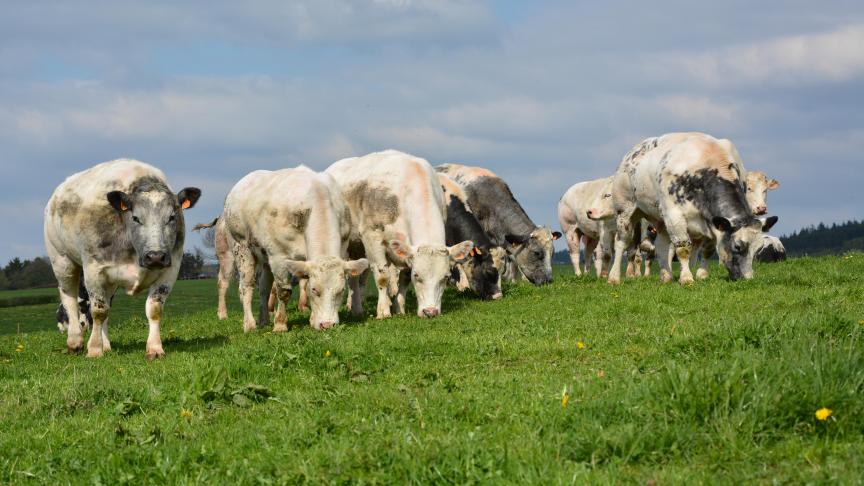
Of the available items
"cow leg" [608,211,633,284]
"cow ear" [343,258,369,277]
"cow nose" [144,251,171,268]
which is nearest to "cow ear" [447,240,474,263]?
"cow ear" [343,258,369,277]

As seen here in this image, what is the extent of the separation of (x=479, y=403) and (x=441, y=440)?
116cm

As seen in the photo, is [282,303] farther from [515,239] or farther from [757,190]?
[757,190]

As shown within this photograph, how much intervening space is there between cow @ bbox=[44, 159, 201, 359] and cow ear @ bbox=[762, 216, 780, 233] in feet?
35.4

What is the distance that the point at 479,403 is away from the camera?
277 inches

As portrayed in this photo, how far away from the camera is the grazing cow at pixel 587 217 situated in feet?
90.4

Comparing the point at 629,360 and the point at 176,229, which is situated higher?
the point at 176,229

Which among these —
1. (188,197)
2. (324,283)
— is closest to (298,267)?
(324,283)

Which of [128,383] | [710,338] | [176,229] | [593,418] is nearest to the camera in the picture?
[593,418]

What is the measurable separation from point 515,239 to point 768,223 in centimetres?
694

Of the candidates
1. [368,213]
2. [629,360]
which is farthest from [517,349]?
[368,213]

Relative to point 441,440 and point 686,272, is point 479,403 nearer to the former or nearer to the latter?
point 441,440

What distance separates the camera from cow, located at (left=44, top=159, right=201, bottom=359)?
1245 cm

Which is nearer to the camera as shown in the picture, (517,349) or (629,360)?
(629,360)

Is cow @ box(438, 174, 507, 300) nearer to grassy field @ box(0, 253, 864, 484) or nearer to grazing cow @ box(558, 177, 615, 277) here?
grazing cow @ box(558, 177, 615, 277)
